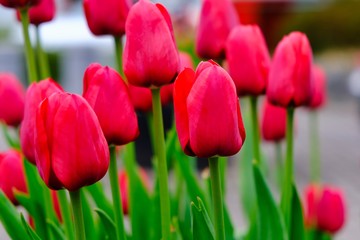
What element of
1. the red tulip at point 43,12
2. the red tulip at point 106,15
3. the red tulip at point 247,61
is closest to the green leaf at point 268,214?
the red tulip at point 247,61

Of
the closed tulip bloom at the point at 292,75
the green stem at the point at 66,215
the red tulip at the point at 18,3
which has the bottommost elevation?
the green stem at the point at 66,215

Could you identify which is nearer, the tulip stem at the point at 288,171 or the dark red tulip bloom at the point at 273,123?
the tulip stem at the point at 288,171

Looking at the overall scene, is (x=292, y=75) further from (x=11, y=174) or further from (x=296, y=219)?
(x=11, y=174)

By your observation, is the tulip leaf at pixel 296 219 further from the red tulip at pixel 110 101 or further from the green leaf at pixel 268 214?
the red tulip at pixel 110 101

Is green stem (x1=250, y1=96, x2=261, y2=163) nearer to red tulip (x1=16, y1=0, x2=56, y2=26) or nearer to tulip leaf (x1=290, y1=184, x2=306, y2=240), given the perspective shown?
tulip leaf (x1=290, y1=184, x2=306, y2=240)

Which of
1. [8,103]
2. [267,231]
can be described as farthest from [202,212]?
[8,103]

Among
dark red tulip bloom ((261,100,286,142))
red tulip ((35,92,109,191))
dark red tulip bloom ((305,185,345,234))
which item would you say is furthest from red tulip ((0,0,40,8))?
dark red tulip bloom ((305,185,345,234))

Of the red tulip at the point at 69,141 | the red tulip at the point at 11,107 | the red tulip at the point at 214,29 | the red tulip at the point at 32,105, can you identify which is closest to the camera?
the red tulip at the point at 69,141

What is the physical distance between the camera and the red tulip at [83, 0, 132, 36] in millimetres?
853

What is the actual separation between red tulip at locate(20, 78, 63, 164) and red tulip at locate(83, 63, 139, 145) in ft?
0.11

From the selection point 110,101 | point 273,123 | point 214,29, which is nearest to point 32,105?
point 110,101

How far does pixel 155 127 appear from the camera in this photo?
72 cm

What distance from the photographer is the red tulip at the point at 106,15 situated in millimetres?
853

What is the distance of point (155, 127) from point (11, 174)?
12.5 inches
